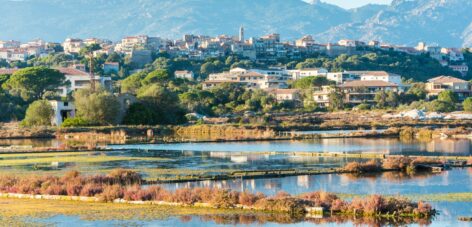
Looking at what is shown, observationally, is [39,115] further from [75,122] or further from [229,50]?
[229,50]

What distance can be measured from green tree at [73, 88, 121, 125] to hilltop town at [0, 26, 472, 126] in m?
0.09

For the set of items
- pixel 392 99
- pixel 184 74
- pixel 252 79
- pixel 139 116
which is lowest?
pixel 139 116

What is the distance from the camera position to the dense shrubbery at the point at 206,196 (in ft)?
82.3

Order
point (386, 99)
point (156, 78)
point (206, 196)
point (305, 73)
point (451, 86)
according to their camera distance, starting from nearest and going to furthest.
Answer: point (206, 196) < point (386, 99) < point (156, 78) < point (451, 86) < point (305, 73)

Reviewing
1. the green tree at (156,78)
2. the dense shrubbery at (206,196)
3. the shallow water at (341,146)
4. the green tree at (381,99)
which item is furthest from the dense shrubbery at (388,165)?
the green tree at (381,99)

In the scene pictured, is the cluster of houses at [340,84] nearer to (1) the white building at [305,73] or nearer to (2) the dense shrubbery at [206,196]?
(1) the white building at [305,73]

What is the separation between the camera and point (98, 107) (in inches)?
2798

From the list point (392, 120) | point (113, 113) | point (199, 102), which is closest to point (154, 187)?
point (113, 113)

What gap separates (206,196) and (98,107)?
4507 cm

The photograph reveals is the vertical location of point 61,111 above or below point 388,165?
above

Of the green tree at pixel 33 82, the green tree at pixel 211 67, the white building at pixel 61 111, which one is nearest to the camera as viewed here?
the white building at pixel 61 111

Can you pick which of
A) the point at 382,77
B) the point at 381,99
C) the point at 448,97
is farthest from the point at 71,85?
the point at 382,77

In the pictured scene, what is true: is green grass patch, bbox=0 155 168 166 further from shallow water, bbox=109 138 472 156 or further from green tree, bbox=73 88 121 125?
green tree, bbox=73 88 121 125

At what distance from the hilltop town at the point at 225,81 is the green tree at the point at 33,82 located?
176 mm
